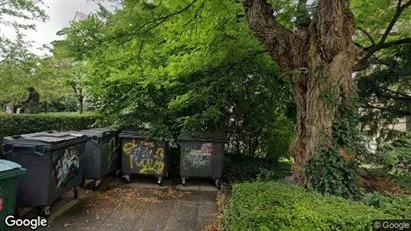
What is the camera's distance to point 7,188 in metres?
3.34

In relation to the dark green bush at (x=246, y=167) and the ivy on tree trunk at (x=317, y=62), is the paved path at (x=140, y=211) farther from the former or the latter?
the ivy on tree trunk at (x=317, y=62)

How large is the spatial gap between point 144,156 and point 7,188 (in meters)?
3.40

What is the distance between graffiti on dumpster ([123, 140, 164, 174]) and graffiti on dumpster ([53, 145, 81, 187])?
1.51 meters

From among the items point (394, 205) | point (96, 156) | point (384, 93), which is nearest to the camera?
point (394, 205)

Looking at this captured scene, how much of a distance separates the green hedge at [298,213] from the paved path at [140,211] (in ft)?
5.80

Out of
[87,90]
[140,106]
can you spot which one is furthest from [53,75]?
[140,106]

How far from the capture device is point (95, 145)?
585 cm

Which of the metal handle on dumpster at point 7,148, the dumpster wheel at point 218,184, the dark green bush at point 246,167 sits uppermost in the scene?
the metal handle on dumpster at point 7,148

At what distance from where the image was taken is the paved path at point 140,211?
14.1 feet

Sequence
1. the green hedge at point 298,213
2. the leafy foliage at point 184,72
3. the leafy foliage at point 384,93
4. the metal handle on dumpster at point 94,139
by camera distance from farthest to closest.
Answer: the leafy foliage at point 384,93, the metal handle on dumpster at point 94,139, the leafy foliage at point 184,72, the green hedge at point 298,213

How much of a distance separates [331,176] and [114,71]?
4.30 metres

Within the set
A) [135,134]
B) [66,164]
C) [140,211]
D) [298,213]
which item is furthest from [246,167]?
[298,213]

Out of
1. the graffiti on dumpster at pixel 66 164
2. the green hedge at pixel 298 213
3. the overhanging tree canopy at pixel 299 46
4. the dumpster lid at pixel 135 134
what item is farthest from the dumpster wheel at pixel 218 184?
the green hedge at pixel 298 213

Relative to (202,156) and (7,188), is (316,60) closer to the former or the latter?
(202,156)
